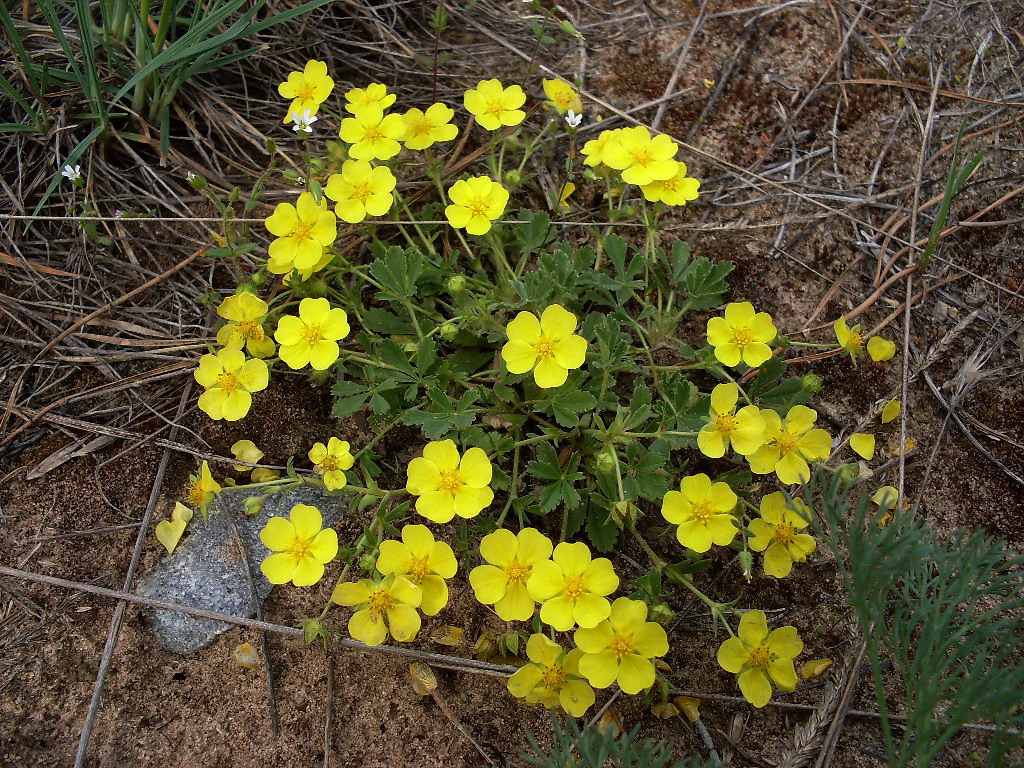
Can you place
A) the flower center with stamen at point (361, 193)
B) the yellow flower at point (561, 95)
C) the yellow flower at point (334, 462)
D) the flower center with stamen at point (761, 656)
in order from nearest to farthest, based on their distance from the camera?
1. the flower center with stamen at point (761, 656)
2. the yellow flower at point (334, 462)
3. the flower center with stamen at point (361, 193)
4. the yellow flower at point (561, 95)

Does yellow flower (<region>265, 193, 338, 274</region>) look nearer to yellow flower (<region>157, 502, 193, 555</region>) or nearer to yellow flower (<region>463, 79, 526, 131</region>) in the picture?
yellow flower (<region>463, 79, 526, 131</region>)

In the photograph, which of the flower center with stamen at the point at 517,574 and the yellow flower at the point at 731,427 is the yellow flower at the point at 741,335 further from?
the flower center with stamen at the point at 517,574

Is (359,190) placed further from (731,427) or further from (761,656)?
(761,656)

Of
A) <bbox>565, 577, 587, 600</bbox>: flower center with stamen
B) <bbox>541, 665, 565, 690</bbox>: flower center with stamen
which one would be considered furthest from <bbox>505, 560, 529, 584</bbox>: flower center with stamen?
<bbox>541, 665, 565, 690</bbox>: flower center with stamen

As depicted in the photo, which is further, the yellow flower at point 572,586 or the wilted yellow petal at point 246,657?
the wilted yellow petal at point 246,657

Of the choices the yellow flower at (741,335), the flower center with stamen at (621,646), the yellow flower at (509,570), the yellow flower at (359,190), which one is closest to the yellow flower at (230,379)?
the yellow flower at (359,190)

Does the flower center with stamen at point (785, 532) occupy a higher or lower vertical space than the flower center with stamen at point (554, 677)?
higher

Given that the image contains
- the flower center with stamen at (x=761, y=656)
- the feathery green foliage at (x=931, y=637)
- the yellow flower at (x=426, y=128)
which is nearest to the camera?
the feathery green foliage at (x=931, y=637)

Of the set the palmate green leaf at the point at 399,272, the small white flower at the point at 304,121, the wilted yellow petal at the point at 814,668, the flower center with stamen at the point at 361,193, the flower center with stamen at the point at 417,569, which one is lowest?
the wilted yellow petal at the point at 814,668
